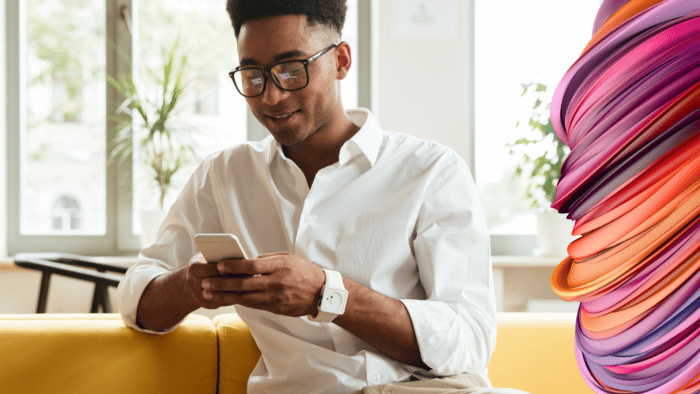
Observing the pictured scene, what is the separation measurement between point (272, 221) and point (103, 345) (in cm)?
43

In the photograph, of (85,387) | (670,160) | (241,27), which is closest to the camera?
(670,160)

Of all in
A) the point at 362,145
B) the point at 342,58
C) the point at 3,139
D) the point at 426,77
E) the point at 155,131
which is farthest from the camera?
the point at 3,139

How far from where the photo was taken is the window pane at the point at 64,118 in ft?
10.8

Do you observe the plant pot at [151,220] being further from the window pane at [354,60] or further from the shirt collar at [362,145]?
the shirt collar at [362,145]

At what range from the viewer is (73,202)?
11.0 feet

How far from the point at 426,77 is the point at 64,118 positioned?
2.11 metres

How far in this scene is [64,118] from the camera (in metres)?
3.32

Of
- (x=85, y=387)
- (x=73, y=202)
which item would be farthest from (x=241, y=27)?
(x=73, y=202)

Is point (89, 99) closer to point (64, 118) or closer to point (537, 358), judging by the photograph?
point (64, 118)

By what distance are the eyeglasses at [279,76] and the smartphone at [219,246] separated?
1.49 ft

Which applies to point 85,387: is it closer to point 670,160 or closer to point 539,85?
point 670,160

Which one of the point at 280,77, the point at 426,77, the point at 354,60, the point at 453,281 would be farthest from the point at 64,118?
the point at 453,281

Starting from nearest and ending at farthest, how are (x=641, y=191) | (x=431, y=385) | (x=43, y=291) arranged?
(x=641, y=191) < (x=431, y=385) < (x=43, y=291)

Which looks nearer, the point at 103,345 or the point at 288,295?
the point at 288,295
